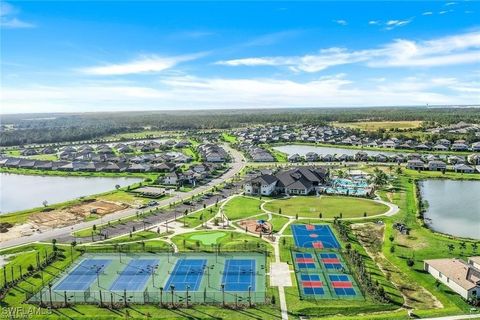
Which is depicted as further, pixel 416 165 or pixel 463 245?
pixel 416 165

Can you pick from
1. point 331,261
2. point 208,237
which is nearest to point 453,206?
point 331,261

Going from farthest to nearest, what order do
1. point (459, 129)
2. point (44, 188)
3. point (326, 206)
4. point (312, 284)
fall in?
point (459, 129) → point (44, 188) → point (326, 206) → point (312, 284)

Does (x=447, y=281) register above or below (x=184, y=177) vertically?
below

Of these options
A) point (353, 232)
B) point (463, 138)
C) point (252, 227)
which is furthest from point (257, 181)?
point (463, 138)

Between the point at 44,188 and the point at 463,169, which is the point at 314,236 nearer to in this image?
the point at 463,169

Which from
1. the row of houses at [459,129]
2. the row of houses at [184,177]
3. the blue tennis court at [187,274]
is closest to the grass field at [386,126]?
the row of houses at [459,129]
